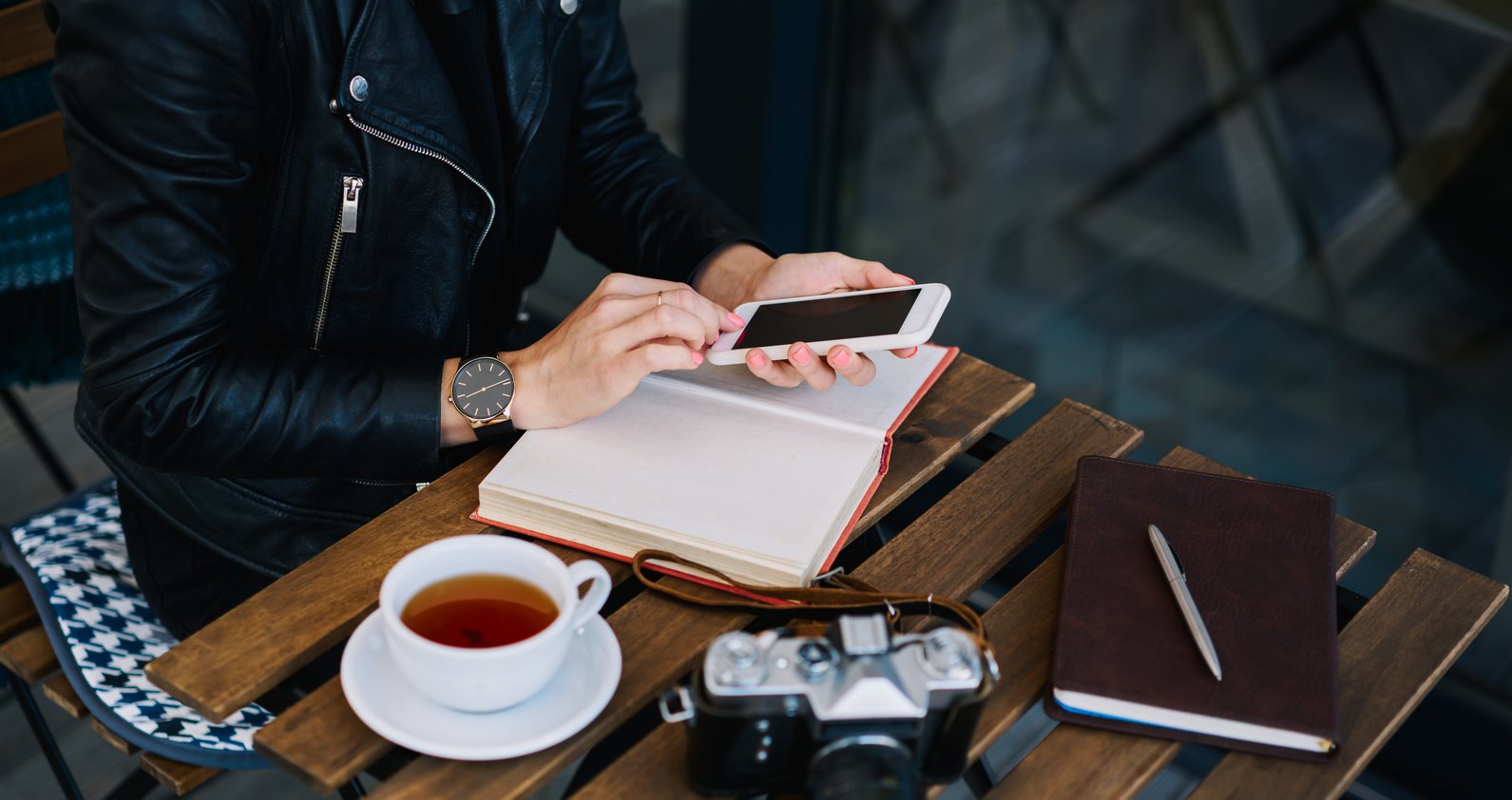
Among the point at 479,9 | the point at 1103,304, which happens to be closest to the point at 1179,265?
the point at 1103,304

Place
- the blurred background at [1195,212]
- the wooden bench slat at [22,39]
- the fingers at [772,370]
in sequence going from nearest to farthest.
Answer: the fingers at [772,370] → the wooden bench slat at [22,39] → the blurred background at [1195,212]

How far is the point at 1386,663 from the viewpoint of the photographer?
97cm

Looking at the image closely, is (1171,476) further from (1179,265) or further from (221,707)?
(1179,265)

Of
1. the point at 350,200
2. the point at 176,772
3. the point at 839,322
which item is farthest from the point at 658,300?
the point at 176,772

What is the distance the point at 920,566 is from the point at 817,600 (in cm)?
11

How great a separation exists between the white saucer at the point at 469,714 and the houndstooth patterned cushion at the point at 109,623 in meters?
0.35

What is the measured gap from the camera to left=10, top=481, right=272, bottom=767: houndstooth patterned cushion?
46.9 inches

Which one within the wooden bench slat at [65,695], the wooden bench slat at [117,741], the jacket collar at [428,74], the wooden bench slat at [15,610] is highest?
the jacket collar at [428,74]

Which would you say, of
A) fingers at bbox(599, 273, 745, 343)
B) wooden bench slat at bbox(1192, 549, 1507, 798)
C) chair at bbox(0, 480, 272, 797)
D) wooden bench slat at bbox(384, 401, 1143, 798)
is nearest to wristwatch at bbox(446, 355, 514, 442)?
fingers at bbox(599, 273, 745, 343)

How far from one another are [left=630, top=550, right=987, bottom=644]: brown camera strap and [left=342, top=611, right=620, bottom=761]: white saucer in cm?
8

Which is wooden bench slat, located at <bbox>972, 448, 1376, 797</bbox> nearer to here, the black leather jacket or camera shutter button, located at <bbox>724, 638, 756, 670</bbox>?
camera shutter button, located at <bbox>724, 638, 756, 670</bbox>

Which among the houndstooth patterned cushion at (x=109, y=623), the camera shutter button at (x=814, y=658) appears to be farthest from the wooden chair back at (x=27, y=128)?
the camera shutter button at (x=814, y=658)

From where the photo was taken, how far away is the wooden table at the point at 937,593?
2.85 ft

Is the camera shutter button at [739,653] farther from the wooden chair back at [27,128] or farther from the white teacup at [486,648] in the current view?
the wooden chair back at [27,128]
